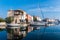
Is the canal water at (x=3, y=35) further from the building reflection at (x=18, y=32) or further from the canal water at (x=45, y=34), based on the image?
the canal water at (x=45, y=34)

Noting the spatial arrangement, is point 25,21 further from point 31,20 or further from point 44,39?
point 44,39

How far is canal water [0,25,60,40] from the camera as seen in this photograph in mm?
3535

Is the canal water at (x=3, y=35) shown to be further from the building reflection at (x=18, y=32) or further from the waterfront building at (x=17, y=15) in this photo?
the waterfront building at (x=17, y=15)

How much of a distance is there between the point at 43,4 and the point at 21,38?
522 millimetres

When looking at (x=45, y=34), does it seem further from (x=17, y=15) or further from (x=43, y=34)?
(x=17, y=15)

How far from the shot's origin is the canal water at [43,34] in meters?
3.54

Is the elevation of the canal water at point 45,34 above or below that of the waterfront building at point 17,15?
below

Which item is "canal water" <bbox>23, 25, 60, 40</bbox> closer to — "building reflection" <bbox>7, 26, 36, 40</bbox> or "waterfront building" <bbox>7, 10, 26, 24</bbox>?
"building reflection" <bbox>7, 26, 36, 40</bbox>

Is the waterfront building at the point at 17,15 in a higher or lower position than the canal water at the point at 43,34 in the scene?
higher

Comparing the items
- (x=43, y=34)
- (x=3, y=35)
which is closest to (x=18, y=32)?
(x=3, y=35)

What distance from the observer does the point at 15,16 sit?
11.8 ft

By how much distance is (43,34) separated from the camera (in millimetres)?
3568

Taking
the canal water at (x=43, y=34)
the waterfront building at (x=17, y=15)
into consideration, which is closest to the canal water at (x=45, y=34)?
the canal water at (x=43, y=34)

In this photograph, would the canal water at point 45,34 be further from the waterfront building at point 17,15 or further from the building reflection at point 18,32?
the waterfront building at point 17,15
